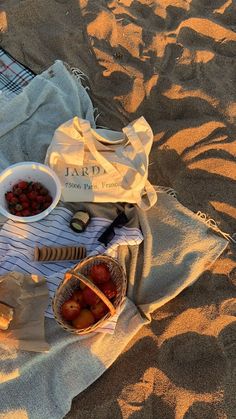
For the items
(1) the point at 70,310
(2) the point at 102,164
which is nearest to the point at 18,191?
(2) the point at 102,164

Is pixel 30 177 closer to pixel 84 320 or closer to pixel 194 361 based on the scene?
pixel 84 320

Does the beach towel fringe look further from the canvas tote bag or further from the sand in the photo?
the canvas tote bag

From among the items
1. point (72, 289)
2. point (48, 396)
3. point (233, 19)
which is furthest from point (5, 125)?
point (233, 19)

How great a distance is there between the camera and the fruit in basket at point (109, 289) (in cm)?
197

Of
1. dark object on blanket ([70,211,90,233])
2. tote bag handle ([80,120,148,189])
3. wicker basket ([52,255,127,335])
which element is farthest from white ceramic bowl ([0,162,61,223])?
wicker basket ([52,255,127,335])

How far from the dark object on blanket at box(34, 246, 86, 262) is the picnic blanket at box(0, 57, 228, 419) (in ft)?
0.71

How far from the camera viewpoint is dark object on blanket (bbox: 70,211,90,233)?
7.35ft

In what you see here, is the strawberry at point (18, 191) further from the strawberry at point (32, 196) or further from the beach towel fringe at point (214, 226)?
the beach towel fringe at point (214, 226)

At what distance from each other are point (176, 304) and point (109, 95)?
4.53 ft

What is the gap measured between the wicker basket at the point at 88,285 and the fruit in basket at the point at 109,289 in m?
0.02

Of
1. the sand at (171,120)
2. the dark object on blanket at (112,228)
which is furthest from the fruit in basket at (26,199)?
the sand at (171,120)

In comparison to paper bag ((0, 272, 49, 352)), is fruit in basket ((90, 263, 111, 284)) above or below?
above

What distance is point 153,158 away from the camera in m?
2.65

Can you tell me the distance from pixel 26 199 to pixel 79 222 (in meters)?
0.28
